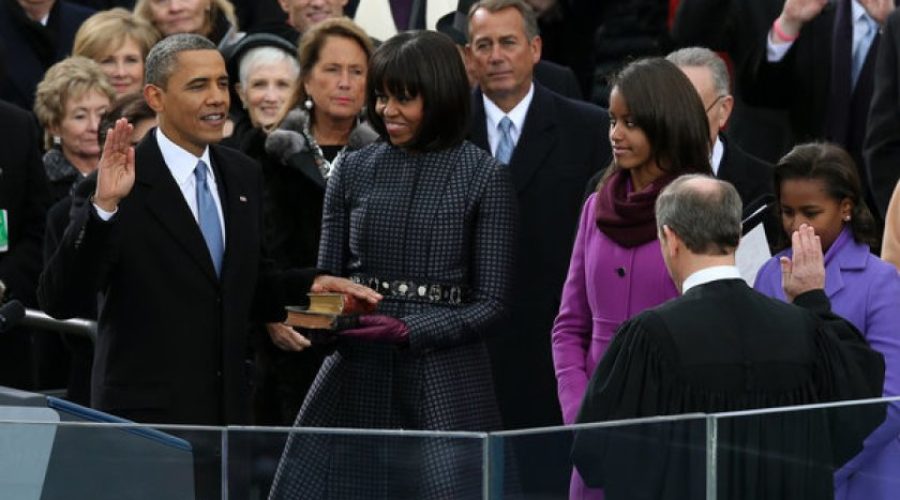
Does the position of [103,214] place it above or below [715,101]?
below

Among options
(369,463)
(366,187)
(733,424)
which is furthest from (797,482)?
(366,187)

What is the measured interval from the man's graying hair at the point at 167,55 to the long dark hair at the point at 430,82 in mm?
684

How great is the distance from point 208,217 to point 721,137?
2.00m

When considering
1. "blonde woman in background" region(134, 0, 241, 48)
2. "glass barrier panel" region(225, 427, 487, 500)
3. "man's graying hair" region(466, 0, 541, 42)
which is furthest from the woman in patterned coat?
"blonde woman in background" region(134, 0, 241, 48)

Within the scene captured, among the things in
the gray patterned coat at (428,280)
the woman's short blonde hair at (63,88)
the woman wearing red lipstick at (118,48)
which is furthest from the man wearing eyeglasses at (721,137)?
the woman wearing red lipstick at (118,48)

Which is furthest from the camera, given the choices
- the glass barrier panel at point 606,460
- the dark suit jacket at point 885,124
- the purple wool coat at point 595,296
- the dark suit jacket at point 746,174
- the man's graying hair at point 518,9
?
the dark suit jacket at point 885,124

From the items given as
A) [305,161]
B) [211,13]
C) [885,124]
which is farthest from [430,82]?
[211,13]

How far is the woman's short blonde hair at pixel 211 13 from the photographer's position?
11.5 m

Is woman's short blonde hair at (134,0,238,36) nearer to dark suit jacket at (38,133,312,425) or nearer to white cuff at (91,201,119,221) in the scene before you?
dark suit jacket at (38,133,312,425)

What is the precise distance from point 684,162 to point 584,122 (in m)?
1.81

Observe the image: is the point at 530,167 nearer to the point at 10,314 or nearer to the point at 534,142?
the point at 534,142

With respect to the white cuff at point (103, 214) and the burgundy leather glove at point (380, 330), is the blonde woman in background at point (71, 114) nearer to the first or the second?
the white cuff at point (103, 214)

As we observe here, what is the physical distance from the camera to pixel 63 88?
10.4 metres

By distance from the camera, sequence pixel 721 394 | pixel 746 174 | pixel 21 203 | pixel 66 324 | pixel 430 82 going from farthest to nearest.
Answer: pixel 21 203, pixel 66 324, pixel 746 174, pixel 430 82, pixel 721 394
